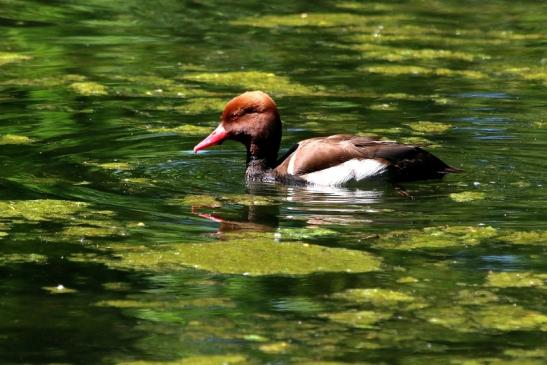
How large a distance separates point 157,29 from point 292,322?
11.0 meters

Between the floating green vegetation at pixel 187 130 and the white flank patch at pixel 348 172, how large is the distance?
2.01m

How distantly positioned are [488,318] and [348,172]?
3.60 meters

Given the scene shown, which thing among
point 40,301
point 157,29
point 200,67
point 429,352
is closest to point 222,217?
point 40,301

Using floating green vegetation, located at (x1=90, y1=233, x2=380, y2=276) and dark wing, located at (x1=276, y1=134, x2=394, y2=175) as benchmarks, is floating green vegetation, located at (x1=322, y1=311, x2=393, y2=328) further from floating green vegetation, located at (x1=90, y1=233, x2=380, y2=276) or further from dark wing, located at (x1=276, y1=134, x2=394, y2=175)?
dark wing, located at (x1=276, y1=134, x2=394, y2=175)

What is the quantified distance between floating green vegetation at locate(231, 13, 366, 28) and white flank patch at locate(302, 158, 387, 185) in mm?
7190

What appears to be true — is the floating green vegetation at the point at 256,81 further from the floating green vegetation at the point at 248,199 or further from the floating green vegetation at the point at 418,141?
the floating green vegetation at the point at 248,199

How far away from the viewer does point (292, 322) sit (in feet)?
23.0

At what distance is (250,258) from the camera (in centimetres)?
819

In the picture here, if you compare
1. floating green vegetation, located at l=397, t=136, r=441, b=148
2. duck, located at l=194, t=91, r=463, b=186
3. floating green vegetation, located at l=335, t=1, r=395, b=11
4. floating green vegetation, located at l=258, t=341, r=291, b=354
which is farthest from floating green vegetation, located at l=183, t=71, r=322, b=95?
floating green vegetation, located at l=258, t=341, r=291, b=354

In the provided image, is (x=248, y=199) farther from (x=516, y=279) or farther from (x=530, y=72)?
(x=530, y=72)

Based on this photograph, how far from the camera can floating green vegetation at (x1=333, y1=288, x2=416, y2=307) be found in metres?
7.34

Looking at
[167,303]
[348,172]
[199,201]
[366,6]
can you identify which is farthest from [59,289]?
[366,6]

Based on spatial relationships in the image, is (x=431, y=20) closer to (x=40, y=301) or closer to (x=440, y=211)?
(x=440, y=211)

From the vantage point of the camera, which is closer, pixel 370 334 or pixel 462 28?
pixel 370 334
